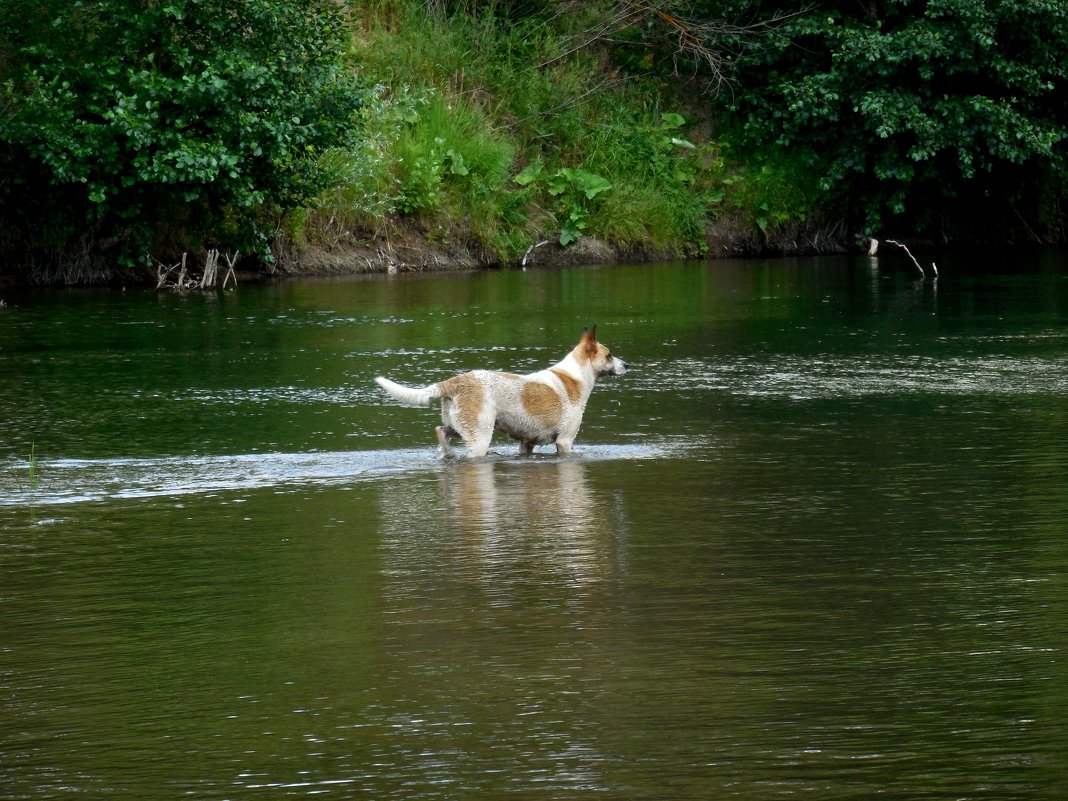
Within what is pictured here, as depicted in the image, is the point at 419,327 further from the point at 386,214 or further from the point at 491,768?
the point at 491,768

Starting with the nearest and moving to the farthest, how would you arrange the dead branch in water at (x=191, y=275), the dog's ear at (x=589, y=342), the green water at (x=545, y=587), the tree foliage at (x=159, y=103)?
the green water at (x=545, y=587) < the dog's ear at (x=589, y=342) < the tree foliage at (x=159, y=103) < the dead branch in water at (x=191, y=275)

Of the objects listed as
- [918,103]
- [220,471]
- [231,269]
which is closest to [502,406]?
[220,471]

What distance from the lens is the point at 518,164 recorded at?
3281 cm

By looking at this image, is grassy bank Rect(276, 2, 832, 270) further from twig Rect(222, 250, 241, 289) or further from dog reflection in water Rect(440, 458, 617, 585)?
dog reflection in water Rect(440, 458, 617, 585)

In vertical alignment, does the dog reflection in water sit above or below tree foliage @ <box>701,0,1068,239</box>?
below

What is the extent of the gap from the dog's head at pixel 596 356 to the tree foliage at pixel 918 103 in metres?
19.5

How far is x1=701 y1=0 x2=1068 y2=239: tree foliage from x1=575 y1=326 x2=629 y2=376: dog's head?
64.0 ft

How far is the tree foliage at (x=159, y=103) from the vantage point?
74.7ft

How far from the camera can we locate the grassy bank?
29.6 meters

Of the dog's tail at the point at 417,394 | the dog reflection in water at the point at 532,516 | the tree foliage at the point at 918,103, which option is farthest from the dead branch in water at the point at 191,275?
the dog reflection in water at the point at 532,516

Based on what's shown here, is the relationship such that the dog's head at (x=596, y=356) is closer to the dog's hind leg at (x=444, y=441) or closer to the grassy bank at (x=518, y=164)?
the dog's hind leg at (x=444, y=441)

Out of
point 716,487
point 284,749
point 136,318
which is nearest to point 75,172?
point 136,318

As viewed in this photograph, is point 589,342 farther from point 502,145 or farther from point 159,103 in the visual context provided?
point 502,145

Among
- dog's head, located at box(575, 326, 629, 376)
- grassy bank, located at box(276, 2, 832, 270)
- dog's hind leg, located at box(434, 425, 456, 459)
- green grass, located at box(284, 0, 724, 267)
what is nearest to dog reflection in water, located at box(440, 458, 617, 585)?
dog's hind leg, located at box(434, 425, 456, 459)
